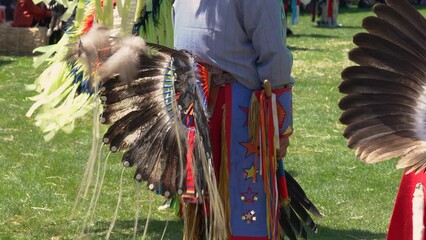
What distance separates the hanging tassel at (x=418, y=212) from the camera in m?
3.16

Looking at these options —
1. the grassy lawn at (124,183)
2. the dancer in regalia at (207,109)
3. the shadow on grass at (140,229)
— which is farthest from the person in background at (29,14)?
the dancer in regalia at (207,109)

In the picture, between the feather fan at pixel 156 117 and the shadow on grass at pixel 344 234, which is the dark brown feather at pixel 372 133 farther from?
the shadow on grass at pixel 344 234

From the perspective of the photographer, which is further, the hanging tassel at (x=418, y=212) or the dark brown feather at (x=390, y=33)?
the hanging tassel at (x=418, y=212)

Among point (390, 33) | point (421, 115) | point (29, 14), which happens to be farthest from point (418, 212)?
point (29, 14)

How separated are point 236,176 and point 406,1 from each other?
90cm

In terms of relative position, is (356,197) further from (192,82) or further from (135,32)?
(192,82)

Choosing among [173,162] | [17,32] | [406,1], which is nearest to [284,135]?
[173,162]

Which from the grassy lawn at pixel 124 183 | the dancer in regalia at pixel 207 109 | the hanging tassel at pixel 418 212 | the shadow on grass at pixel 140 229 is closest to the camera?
the hanging tassel at pixel 418 212

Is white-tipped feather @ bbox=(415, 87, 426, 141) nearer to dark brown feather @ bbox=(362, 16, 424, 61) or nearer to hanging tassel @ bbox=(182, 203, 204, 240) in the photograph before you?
dark brown feather @ bbox=(362, 16, 424, 61)

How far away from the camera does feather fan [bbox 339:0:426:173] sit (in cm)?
300

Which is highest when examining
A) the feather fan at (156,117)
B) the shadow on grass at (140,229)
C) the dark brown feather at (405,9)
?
the dark brown feather at (405,9)

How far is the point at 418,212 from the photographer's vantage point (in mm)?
3188

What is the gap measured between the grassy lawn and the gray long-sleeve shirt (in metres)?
0.57

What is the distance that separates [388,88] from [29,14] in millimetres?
10516
